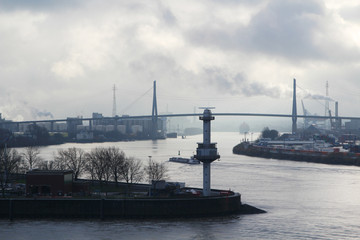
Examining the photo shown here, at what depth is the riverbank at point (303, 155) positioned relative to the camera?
2531 cm

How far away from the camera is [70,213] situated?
405 inches

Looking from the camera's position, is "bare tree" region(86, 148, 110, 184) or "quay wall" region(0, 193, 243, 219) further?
"bare tree" region(86, 148, 110, 184)

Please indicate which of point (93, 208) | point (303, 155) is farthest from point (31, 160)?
point (303, 155)

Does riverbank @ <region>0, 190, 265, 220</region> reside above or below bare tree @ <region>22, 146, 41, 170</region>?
below

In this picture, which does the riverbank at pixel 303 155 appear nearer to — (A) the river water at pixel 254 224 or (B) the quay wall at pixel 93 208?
(A) the river water at pixel 254 224

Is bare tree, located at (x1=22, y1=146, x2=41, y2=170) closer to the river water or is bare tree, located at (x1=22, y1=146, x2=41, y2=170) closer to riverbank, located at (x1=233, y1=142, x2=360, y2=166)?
the river water

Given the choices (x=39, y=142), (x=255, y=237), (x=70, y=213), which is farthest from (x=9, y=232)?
(x=39, y=142)

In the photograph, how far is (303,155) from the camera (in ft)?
91.3

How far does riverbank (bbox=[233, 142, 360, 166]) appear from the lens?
25.3 m

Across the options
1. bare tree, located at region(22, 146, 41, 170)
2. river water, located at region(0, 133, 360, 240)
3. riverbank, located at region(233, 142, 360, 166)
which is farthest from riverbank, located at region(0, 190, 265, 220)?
riverbank, located at region(233, 142, 360, 166)

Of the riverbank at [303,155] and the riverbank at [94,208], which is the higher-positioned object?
the riverbank at [303,155]

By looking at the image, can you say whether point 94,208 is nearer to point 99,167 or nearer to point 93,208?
point 93,208

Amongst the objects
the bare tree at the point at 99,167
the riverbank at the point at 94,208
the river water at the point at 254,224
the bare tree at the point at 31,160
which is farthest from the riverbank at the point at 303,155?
the riverbank at the point at 94,208

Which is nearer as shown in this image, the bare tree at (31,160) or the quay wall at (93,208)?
the quay wall at (93,208)
